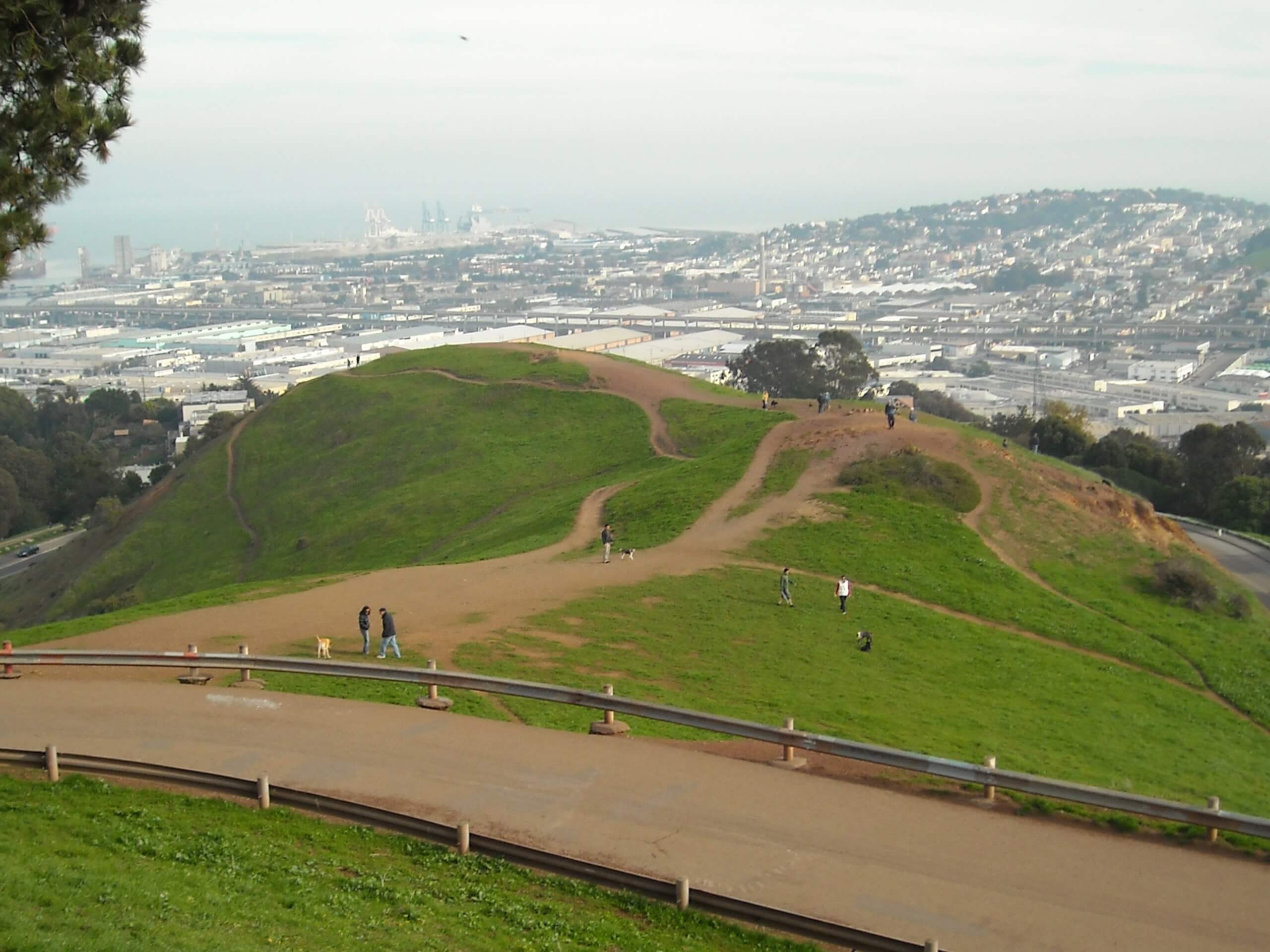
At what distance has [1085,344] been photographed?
160 meters

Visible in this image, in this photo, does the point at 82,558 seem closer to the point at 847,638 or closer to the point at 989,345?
the point at 847,638

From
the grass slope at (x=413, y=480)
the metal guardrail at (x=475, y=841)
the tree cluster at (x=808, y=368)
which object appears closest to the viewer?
the metal guardrail at (x=475, y=841)

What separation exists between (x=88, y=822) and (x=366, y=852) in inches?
106

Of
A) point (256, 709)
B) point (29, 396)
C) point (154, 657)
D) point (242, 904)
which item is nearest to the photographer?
point (242, 904)

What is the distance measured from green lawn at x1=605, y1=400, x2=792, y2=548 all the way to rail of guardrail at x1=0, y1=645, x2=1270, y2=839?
47.8ft

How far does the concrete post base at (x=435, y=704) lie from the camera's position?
15719mm

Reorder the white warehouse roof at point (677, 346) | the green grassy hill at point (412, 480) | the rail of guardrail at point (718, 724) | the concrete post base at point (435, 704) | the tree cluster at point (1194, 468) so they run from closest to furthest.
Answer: the rail of guardrail at point (718, 724) → the concrete post base at point (435, 704) → the green grassy hill at point (412, 480) → the tree cluster at point (1194, 468) → the white warehouse roof at point (677, 346)

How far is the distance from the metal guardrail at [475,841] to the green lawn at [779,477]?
2015 cm

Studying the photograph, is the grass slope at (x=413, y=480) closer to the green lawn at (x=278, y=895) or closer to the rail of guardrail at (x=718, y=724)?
the rail of guardrail at (x=718, y=724)

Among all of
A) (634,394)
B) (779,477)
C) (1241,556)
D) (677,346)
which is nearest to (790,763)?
(779,477)

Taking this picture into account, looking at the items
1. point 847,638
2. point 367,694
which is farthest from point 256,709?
point 847,638

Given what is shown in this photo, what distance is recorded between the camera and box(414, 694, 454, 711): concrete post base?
1572cm

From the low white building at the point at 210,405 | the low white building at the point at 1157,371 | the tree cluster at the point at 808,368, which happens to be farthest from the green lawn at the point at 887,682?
the low white building at the point at 1157,371

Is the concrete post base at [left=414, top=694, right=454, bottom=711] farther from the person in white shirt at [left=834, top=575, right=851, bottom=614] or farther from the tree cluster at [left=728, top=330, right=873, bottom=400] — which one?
the tree cluster at [left=728, top=330, right=873, bottom=400]
